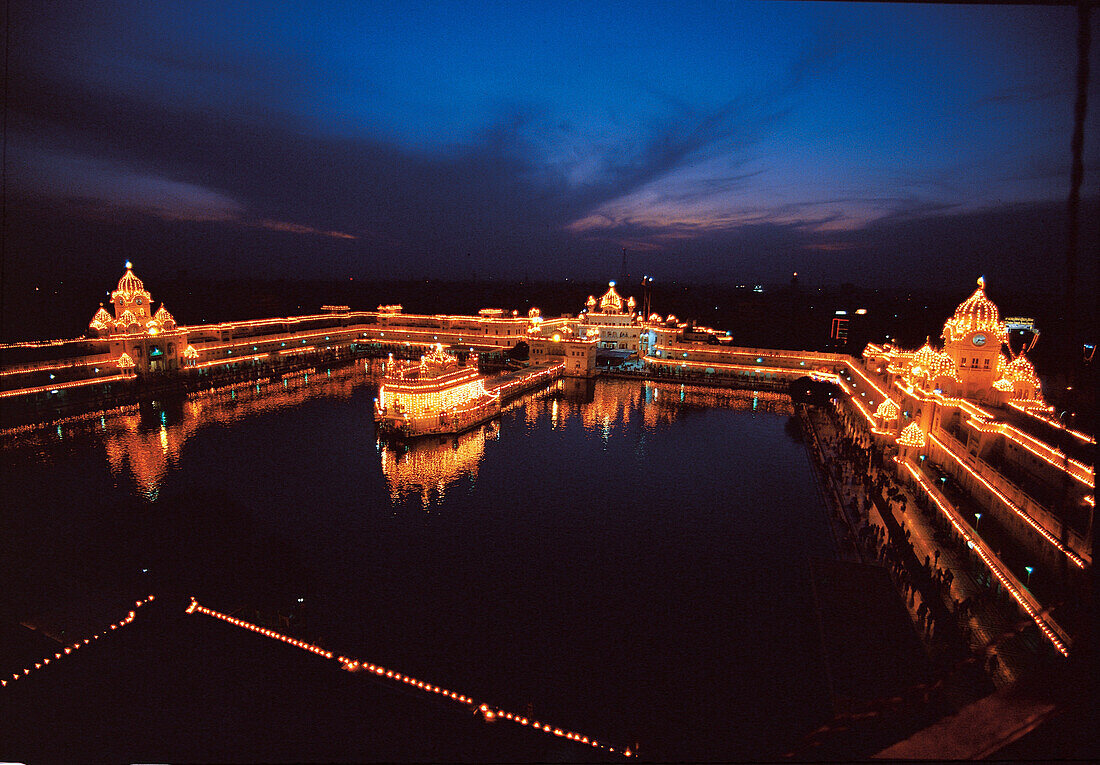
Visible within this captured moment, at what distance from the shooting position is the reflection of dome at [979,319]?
1288 cm

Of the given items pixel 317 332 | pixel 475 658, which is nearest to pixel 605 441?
pixel 475 658

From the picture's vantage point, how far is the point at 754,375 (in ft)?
84.9

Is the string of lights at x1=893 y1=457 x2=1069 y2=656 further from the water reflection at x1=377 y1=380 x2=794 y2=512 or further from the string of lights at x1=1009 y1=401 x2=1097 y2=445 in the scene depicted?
the water reflection at x1=377 y1=380 x2=794 y2=512

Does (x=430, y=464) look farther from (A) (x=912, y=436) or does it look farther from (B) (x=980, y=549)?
(A) (x=912, y=436)

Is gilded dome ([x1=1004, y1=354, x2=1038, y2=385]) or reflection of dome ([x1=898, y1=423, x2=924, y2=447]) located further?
reflection of dome ([x1=898, y1=423, x2=924, y2=447])

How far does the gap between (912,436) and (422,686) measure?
12566mm

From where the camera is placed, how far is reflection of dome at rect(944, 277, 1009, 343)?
12883 millimetres

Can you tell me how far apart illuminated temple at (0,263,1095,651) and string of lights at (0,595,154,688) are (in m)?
9.20

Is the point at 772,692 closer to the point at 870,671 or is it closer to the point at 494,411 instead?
the point at 870,671

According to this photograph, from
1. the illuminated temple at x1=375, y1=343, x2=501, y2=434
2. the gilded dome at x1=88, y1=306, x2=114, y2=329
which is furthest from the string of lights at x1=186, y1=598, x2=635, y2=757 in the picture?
the gilded dome at x1=88, y1=306, x2=114, y2=329

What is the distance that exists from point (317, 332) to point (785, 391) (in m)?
26.4

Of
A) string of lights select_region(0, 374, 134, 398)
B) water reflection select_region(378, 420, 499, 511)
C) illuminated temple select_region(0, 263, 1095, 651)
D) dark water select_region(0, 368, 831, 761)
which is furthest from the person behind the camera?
string of lights select_region(0, 374, 134, 398)

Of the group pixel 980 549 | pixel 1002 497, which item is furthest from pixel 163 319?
pixel 1002 497

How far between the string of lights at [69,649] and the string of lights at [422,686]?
2.14ft
